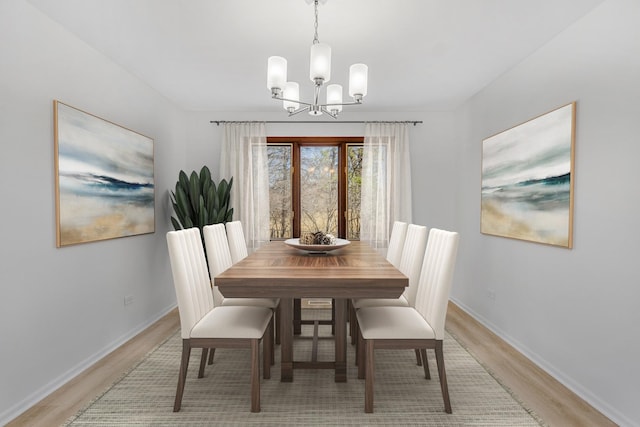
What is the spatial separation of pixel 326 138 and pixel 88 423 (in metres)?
3.80

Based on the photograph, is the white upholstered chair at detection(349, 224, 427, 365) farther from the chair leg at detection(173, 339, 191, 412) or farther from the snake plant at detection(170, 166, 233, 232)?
the snake plant at detection(170, 166, 233, 232)

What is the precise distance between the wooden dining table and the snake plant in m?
1.66

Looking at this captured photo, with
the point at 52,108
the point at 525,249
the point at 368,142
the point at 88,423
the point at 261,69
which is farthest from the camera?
the point at 368,142

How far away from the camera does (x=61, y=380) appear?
7.93 ft

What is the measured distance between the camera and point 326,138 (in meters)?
4.70

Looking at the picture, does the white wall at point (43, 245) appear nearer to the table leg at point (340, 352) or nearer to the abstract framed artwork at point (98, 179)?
the abstract framed artwork at point (98, 179)

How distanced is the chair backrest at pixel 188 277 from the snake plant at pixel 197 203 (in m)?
1.60

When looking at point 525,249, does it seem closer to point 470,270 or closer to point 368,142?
point 470,270

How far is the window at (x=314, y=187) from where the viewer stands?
476cm

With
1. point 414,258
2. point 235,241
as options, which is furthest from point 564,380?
point 235,241

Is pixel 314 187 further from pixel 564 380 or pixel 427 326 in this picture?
pixel 564 380

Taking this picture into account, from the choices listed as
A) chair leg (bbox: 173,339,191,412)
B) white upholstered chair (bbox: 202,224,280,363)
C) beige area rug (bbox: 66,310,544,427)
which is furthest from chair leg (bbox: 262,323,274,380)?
chair leg (bbox: 173,339,191,412)

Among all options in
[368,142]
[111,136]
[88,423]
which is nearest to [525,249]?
[368,142]

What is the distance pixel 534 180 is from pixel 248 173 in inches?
128
